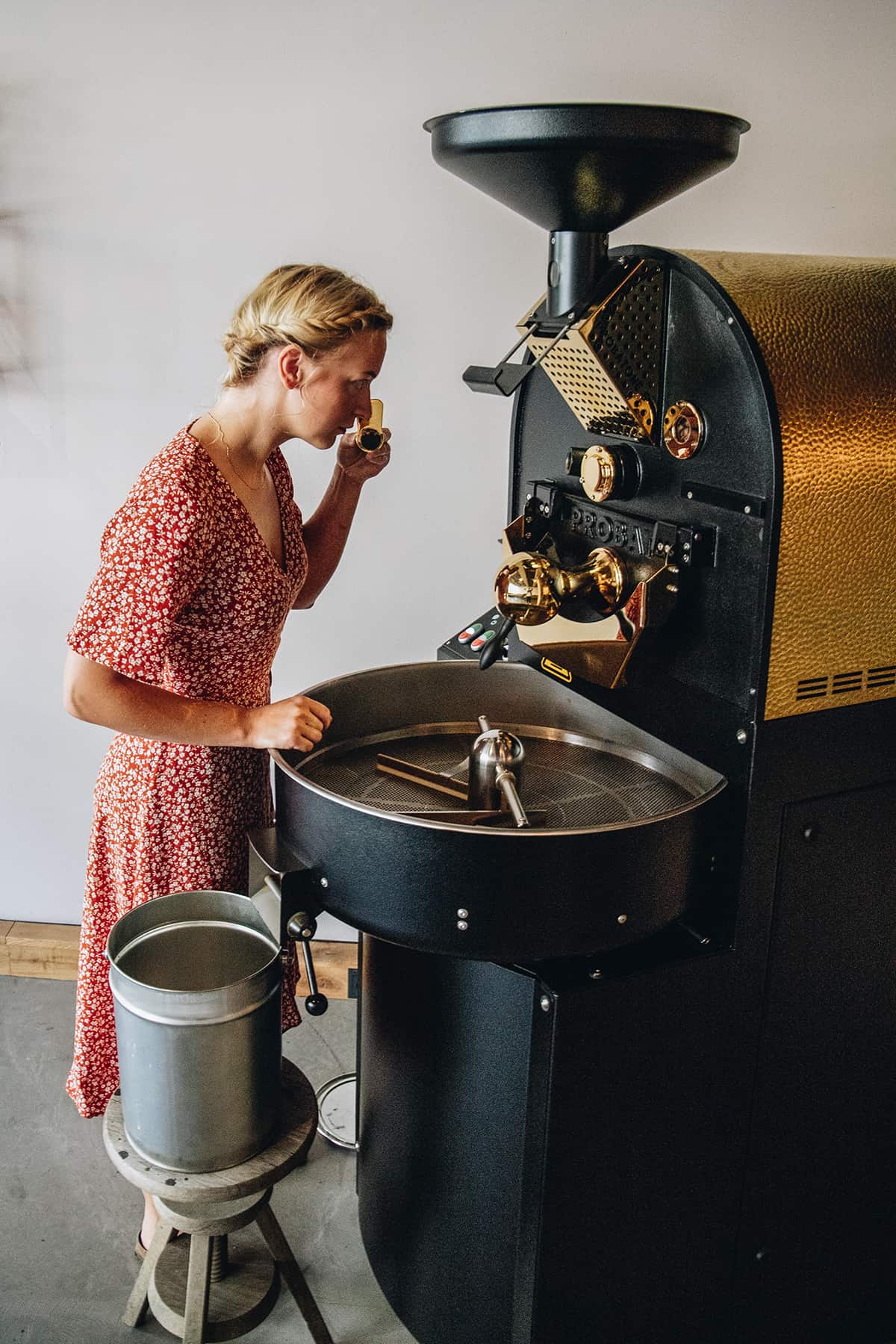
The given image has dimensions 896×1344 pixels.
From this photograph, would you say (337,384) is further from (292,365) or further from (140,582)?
(140,582)

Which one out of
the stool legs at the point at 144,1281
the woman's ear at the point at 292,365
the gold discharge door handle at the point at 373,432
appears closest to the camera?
the woman's ear at the point at 292,365

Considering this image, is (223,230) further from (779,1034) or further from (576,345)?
(779,1034)

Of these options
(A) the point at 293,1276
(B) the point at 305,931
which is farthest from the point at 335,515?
(A) the point at 293,1276

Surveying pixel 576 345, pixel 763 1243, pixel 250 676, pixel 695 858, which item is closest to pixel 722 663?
pixel 695 858

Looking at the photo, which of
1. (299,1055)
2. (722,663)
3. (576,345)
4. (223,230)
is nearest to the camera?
(722,663)

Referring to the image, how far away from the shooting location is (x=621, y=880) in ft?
4.53

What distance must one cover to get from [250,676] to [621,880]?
0.74 metres

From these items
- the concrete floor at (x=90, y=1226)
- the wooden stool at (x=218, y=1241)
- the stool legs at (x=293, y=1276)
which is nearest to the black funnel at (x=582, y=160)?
the wooden stool at (x=218, y=1241)

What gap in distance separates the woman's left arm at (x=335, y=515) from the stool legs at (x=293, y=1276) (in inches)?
40.7

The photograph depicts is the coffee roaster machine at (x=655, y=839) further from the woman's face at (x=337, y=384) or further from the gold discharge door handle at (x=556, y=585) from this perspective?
the woman's face at (x=337, y=384)

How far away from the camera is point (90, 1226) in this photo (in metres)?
2.19

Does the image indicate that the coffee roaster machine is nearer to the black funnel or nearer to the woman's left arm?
the black funnel

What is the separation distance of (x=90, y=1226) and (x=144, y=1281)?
315 mm

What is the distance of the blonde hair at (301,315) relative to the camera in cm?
168
